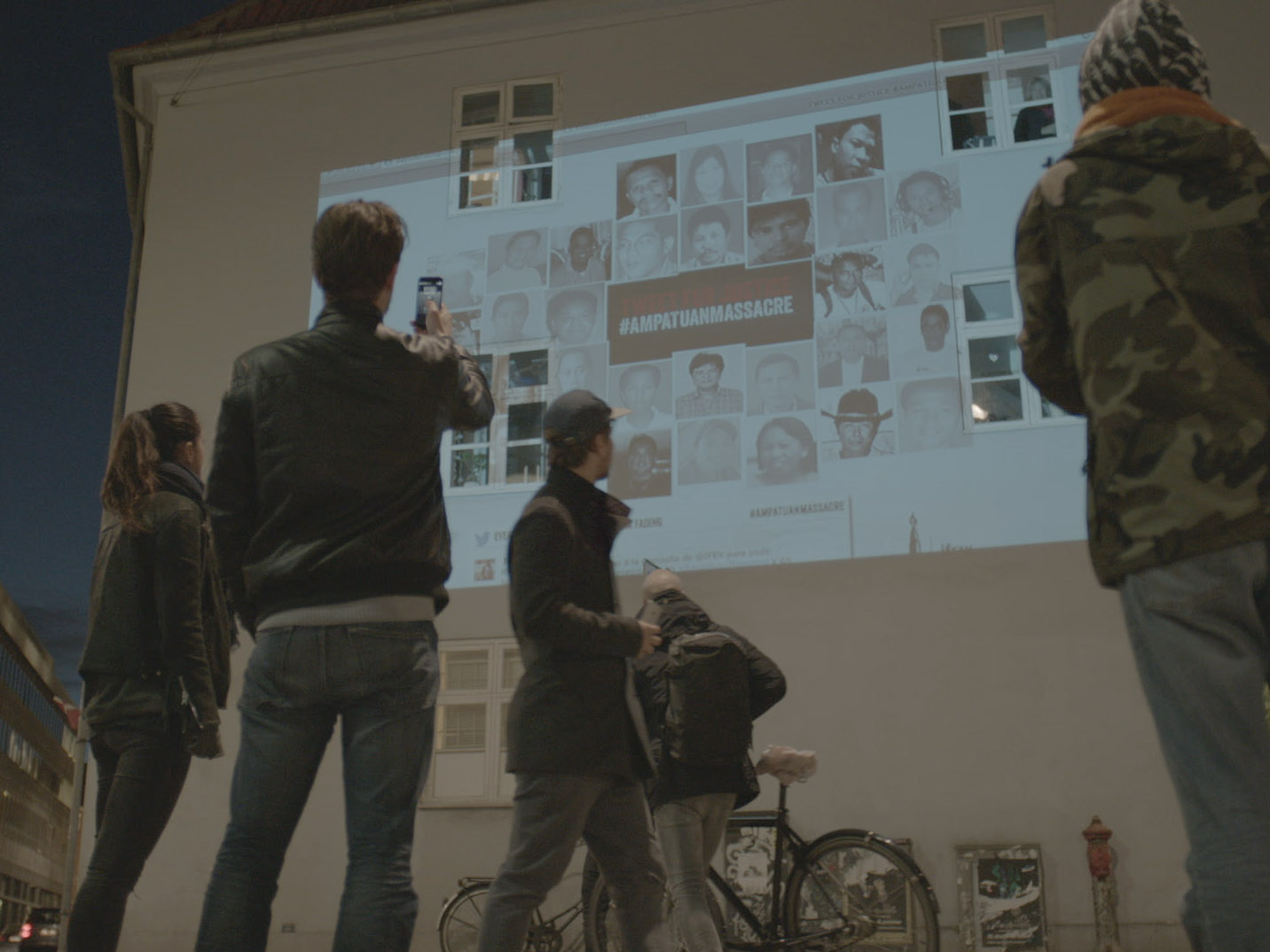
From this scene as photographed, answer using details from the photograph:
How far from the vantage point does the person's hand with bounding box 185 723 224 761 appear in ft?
10.6

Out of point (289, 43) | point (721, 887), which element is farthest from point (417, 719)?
point (289, 43)

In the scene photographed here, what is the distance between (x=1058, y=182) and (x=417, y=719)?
151 cm

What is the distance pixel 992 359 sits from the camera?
8234mm

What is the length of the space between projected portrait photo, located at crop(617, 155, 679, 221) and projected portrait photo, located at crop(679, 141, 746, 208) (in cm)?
11

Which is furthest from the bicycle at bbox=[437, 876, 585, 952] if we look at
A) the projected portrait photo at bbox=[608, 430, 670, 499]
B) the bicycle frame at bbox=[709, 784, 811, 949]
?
the projected portrait photo at bbox=[608, 430, 670, 499]

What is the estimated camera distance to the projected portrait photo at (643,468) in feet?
28.5

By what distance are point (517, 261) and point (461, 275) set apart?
47 cm

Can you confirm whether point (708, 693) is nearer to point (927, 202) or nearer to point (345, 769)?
point (345, 769)

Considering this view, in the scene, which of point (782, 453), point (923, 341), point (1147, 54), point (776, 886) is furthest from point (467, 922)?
point (1147, 54)

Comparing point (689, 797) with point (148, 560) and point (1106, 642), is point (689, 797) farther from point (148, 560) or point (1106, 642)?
point (1106, 642)

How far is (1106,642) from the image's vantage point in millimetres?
7695

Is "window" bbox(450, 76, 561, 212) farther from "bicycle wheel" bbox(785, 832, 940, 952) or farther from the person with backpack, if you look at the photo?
"bicycle wheel" bbox(785, 832, 940, 952)

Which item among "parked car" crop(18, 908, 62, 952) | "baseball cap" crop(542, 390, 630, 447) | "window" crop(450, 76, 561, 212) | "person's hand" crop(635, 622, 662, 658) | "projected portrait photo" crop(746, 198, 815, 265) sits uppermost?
"window" crop(450, 76, 561, 212)

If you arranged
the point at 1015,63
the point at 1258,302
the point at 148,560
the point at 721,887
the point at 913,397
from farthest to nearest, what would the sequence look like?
1. the point at 1015,63
2. the point at 913,397
3. the point at 721,887
4. the point at 148,560
5. the point at 1258,302
